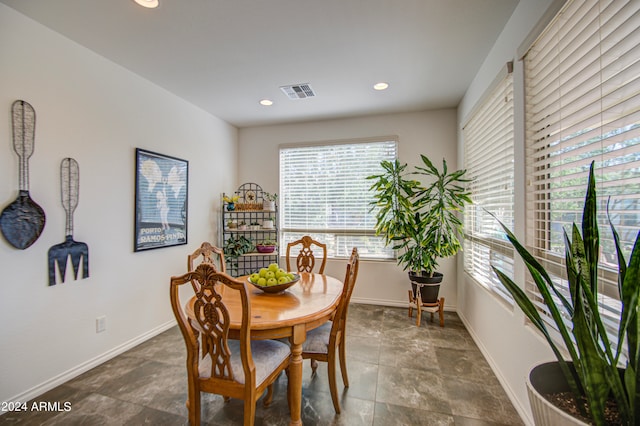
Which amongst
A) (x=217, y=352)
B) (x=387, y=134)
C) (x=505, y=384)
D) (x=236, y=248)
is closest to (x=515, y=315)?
(x=505, y=384)

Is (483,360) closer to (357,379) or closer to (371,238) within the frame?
(357,379)

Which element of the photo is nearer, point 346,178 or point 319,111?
point 319,111

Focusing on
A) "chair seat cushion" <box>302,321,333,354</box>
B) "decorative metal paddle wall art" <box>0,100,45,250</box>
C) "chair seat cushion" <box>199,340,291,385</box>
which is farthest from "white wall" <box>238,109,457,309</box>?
"decorative metal paddle wall art" <box>0,100,45,250</box>

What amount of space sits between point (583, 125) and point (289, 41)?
2050mm

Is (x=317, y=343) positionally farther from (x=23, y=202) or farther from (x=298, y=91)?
(x=298, y=91)

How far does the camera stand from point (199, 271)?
1381 millimetres

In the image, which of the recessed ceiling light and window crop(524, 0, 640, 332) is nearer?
window crop(524, 0, 640, 332)

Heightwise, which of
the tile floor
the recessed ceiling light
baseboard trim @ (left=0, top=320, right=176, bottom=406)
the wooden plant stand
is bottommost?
the tile floor

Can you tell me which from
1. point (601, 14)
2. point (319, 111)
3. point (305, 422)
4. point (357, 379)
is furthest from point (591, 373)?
point (319, 111)

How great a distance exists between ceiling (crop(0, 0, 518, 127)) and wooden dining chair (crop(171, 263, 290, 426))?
6.00 ft

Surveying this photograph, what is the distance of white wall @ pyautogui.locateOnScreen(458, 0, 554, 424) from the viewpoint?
1742mm

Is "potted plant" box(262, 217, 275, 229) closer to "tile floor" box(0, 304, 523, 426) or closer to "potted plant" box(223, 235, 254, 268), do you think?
"potted plant" box(223, 235, 254, 268)

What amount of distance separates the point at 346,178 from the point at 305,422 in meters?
3.10

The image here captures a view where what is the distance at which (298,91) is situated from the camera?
3.27 m
